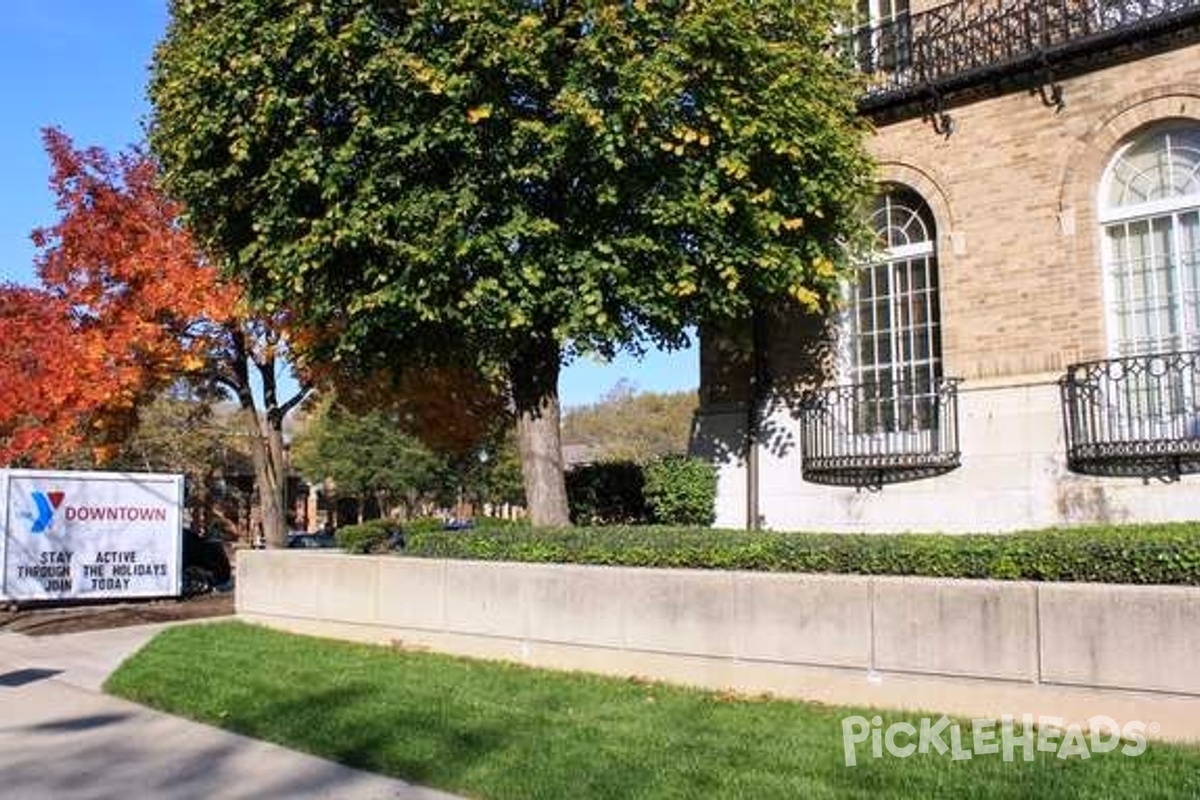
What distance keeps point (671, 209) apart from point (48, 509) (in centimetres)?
1330

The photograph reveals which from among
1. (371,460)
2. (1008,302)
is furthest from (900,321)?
(371,460)

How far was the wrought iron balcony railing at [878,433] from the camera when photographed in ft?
49.6

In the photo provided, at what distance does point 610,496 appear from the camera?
18.5 meters

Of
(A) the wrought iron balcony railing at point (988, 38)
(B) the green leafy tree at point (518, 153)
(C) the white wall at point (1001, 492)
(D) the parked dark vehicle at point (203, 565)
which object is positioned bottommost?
(D) the parked dark vehicle at point (203, 565)

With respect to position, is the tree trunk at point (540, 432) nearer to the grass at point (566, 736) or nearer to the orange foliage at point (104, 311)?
the grass at point (566, 736)

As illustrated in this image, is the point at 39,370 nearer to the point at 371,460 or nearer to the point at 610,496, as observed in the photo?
the point at 610,496

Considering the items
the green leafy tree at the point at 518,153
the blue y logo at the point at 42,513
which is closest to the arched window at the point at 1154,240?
the green leafy tree at the point at 518,153

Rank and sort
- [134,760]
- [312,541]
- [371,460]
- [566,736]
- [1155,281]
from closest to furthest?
1. [566,736]
2. [134,760]
3. [1155,281]
4. [312,541]
5. [371,460]

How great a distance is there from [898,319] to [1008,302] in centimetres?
175

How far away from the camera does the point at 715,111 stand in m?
11.8

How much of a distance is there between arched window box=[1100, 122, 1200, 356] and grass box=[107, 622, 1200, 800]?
306 inches

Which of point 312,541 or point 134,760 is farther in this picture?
point 312,541

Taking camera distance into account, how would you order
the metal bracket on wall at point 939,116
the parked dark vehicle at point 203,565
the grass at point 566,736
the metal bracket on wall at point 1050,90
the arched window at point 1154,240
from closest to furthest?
the grass at point 566,736 → the arched window at point 1154,240 → the metal bracket on wall at point 1050,90 → the metal bracket on wall at point 939,116 → the parked dark vehicle at point 203,565

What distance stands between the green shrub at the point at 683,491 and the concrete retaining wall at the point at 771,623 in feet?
16.1
